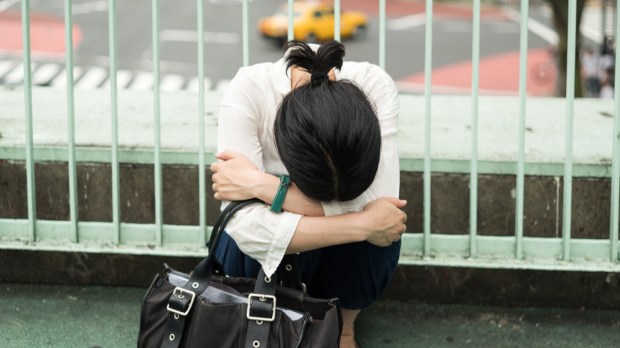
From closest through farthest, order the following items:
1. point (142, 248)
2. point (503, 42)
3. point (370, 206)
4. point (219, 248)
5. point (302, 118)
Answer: point (302, 118) < point (370, 206) < point (219, 248) < point (142, 248) < point (503, 42)

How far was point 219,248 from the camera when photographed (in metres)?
2.97

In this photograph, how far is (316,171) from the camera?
2.56 metres

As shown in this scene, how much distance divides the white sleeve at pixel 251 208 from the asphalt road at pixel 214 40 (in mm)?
20140

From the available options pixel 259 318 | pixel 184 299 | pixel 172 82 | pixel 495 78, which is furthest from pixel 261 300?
pixel 495 78

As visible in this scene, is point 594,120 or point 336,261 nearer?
point 336,261

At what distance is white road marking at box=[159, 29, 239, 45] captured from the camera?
28923mm

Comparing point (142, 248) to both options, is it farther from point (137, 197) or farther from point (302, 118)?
point (302, 118)

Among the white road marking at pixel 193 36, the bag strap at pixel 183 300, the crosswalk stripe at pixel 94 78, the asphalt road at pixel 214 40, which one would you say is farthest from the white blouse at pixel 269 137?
the white road marking at pixel 193 36

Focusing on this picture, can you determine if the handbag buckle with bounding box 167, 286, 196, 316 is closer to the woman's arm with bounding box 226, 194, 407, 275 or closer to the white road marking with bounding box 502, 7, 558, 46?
the woman's arm with bounding box 226, 194, 407, 275

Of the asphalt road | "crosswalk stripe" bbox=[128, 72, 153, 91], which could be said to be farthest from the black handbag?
the asphalt road

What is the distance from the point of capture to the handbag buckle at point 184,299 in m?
2.54

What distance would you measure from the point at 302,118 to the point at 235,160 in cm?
30

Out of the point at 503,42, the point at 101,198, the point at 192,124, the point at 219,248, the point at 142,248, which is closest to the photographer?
the point at 219,248

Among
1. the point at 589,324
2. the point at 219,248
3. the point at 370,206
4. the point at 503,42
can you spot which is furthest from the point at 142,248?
the point at 503,42
